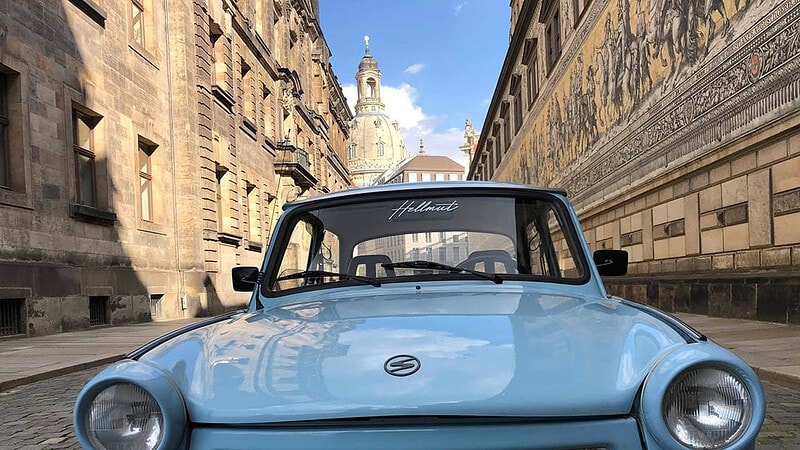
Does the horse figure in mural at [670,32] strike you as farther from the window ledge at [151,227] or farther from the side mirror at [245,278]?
the window ledge at [151,227]

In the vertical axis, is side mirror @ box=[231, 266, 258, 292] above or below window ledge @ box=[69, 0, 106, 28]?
below

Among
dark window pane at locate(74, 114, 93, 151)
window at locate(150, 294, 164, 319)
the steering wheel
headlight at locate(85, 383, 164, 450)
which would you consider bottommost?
window at locate(150, 294, 164, 319)

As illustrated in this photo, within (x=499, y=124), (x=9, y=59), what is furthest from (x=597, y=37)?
(x=499, y=124)

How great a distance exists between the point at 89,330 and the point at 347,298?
10.5 metres

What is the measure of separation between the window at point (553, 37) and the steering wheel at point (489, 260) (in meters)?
19.0

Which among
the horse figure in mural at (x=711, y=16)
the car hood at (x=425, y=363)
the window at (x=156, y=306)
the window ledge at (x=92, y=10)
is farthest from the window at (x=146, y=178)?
the car hood at (x=425, y=363)

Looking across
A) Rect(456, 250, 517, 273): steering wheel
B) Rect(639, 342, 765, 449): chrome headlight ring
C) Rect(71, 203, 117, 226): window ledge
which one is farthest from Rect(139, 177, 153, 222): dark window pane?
Rect(639, 342, 765, 449): chrome headlight ring

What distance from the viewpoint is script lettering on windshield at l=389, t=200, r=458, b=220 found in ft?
9.14

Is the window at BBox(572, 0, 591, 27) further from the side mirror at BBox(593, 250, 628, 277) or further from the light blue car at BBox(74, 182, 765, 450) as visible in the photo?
the light blue car at BBox(74, 182, 765, 450)

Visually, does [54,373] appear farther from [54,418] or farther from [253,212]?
[253,212]

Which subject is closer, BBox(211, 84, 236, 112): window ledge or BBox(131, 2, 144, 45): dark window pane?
BBox(131, 2, 144, 45): dark window pane

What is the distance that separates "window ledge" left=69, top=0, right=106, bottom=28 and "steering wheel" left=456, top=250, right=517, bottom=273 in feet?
38.1

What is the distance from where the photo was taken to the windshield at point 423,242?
8.77 ft

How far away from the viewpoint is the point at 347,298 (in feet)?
7.83
